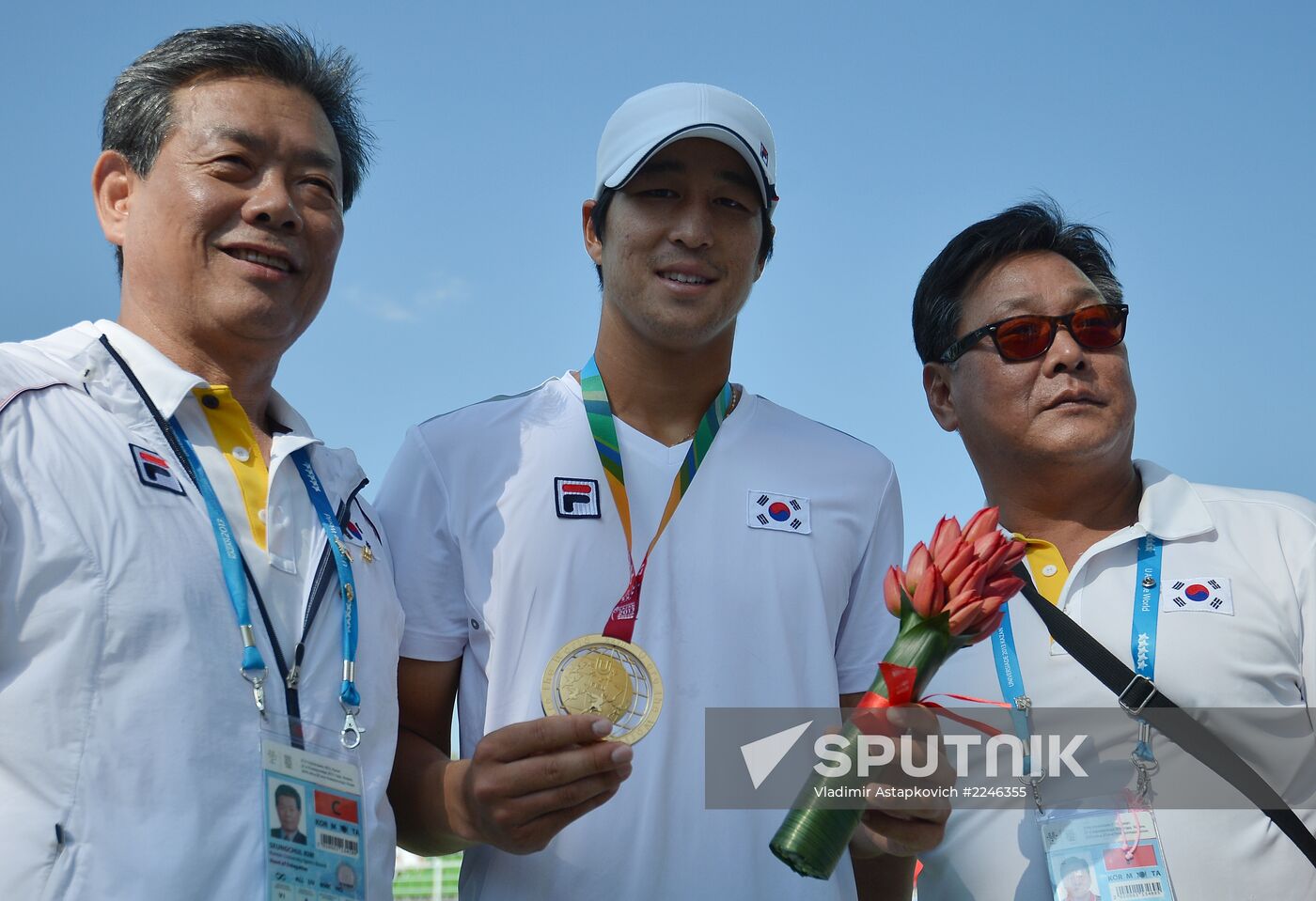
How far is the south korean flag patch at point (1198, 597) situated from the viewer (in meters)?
4.50

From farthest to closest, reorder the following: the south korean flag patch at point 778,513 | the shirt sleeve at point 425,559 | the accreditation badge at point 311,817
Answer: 1. the south korean flag patch at point 778,513
2. the shirt sleeve at point 425,559
3. the accreditation badge at point 311,817

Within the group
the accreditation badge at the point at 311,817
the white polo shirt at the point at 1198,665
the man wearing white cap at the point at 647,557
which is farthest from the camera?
the white polo shirt at the point at 1198,665

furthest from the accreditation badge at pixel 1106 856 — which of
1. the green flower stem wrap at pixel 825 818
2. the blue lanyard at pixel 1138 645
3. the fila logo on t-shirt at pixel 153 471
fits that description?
the fila logo on t-shirt at pixel 153 471

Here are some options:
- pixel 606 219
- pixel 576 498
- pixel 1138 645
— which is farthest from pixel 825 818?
pixel 606 219

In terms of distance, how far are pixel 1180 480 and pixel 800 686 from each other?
86.5 inches

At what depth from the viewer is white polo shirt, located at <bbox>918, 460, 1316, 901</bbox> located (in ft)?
13.6

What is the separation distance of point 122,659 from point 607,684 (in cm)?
121

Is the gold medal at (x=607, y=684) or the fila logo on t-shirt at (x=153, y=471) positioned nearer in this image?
the fila logo on t-shirt at (x=153, y=471)

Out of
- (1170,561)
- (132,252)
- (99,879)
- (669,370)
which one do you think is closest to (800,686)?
(669,370)

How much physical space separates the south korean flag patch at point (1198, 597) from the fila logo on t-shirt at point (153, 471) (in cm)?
351

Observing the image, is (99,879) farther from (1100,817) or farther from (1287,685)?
(1287,685)

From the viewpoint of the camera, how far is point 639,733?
10.4 feet

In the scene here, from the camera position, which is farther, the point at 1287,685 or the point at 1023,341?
the point at 1023,341

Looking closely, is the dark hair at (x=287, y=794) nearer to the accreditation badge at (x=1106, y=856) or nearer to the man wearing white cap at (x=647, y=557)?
the man wearing white cap at (x=647, y=557)
